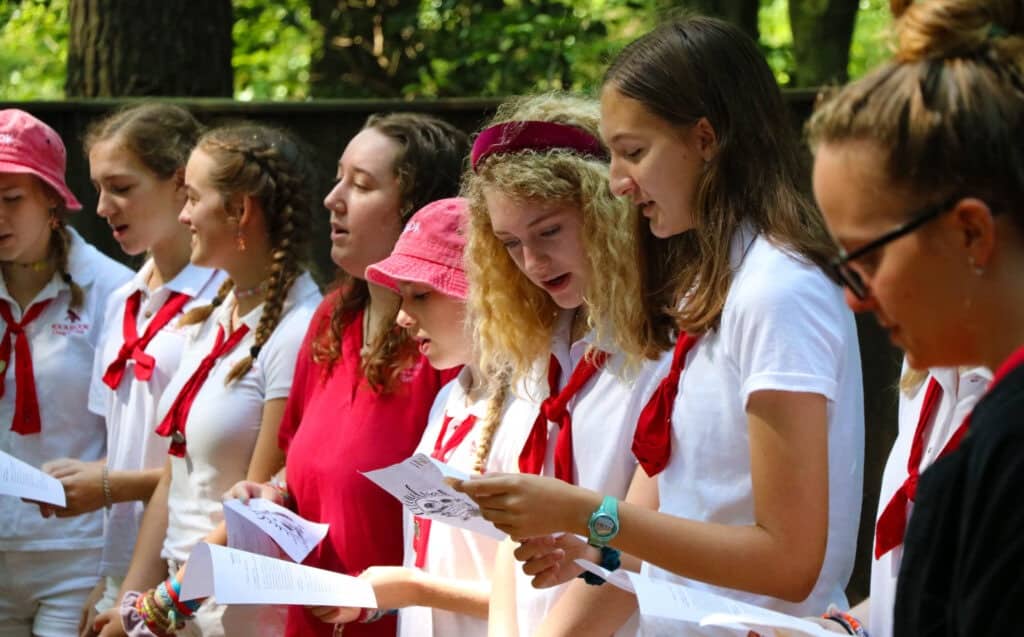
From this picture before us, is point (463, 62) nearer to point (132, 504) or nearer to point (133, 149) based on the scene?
point (133, 149)

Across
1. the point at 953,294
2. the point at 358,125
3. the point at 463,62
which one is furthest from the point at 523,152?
the point at 463,62

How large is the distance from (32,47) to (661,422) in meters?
10.9

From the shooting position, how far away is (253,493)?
12.2 ft

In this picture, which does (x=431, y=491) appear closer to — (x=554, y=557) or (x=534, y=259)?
(x=554, y=557)

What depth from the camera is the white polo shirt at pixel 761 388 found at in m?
2.38

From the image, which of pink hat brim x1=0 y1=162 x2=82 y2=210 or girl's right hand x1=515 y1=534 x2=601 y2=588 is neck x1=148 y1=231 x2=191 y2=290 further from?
girl's right hand x1=515 y1=534 x2=601 y2=588

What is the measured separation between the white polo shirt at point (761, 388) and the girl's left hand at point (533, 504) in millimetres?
Result: 231

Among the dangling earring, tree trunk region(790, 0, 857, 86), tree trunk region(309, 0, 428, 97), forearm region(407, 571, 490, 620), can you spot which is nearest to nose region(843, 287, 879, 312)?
the dangling earring

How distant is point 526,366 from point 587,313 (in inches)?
7.8

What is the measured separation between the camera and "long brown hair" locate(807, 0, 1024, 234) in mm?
1514

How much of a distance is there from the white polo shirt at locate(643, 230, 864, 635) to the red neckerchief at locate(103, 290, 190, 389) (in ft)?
7.52

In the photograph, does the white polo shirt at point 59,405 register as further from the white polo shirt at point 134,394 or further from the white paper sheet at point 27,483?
the white paper sheet at point 27,483

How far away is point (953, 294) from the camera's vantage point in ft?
5.02

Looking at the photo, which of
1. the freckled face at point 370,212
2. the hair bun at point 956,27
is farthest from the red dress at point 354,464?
the hair bun at point 956,27
